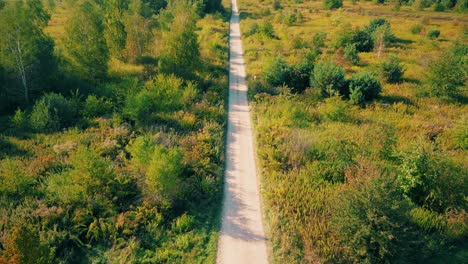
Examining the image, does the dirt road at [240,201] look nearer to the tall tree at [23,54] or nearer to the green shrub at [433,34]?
the tall tree at [23,54]

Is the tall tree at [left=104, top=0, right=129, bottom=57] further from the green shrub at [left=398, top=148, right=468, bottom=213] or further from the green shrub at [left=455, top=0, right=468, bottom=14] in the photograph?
the green shrub at [left=455, top=0, right=468, bottom=14]

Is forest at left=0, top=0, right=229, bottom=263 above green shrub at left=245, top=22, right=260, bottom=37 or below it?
below

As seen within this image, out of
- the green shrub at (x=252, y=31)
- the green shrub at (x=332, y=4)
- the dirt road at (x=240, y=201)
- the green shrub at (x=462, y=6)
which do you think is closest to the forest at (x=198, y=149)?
the dirt road at (x=240, y=201)

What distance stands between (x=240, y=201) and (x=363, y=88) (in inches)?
766

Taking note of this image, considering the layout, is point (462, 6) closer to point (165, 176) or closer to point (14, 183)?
point (165, 176)

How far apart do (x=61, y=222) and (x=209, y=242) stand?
7940 mm

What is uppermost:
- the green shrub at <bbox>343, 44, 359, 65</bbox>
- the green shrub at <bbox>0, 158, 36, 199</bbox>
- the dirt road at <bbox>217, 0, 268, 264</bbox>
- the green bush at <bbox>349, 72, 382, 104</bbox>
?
the green shrub at <bbox>343, 44, 359, 65</bbox>

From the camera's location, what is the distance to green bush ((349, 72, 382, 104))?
31297 millimetres

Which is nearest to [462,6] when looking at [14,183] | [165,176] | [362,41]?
[362,41]

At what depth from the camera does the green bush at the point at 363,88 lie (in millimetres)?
31297

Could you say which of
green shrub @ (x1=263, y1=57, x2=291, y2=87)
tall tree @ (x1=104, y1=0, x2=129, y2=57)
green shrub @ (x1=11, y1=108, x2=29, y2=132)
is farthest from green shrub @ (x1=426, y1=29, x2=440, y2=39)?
green shrub @ (x1=11, y1=108, x2=29, y2=132)

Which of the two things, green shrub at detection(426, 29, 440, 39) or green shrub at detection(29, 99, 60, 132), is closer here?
green shrub at detection(29, 99, 60, 132)

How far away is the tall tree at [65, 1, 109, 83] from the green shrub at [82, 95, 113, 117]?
6075mm

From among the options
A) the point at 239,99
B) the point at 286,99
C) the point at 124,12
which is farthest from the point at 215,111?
the point at 124,12
